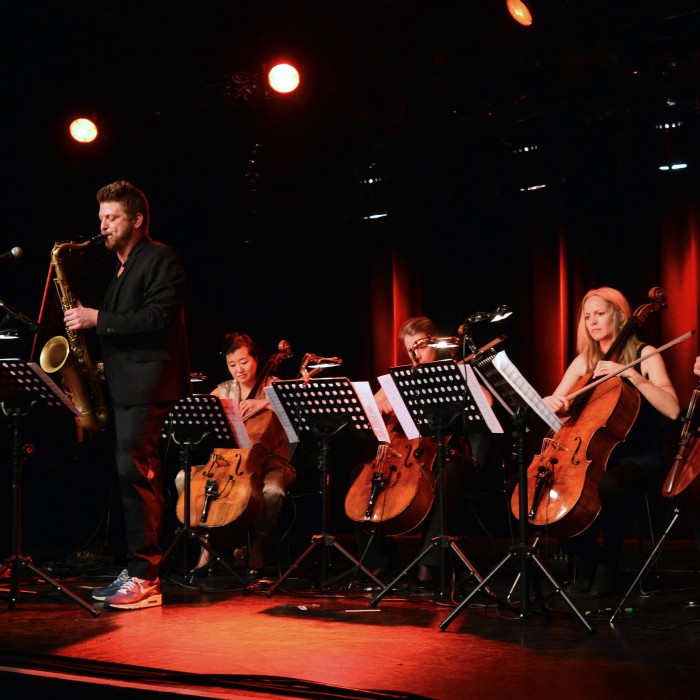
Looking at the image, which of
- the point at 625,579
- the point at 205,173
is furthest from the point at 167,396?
the point at 205,173

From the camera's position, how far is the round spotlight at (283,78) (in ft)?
21.4

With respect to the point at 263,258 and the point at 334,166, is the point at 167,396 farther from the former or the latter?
the point at 263,258

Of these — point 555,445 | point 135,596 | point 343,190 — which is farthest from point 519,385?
point 343,190

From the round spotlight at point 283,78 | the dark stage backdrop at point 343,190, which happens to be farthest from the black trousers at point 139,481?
the round spotlight at point 283,78

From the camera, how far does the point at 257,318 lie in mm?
8289

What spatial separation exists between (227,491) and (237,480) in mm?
90

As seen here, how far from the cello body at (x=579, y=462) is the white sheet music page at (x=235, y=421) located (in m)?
1.62

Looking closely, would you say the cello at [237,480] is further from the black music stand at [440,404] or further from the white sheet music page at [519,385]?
the white sheet music page at [519,385]

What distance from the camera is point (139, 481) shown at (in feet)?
14.2

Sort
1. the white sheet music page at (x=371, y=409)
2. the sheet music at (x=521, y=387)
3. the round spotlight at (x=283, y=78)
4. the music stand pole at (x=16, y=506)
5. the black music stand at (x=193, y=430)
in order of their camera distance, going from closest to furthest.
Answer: the sheet music at (x=521, y=387) → the music stand pole at (x=16, y=506) → the white sheet music page at (x=371, y=409) → the black music stand at (x=193, y=430) → the round spotlight at (x=283, y=78)

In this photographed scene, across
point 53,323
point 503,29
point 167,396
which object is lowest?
point 167,396

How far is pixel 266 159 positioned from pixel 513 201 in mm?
2045

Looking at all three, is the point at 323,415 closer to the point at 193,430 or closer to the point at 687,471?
the point at 193,430

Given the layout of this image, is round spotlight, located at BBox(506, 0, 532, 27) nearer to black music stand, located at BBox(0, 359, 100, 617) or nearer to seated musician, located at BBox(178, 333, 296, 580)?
seated musician, located at BBox(178, 333, 296, 580)
